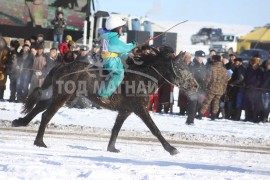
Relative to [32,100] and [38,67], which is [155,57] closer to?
[32,100]

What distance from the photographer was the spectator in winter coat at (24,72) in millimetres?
22578

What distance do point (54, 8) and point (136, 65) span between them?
14862 mm

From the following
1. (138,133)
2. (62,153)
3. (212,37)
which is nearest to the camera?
(62,153)

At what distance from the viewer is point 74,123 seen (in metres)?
17.8

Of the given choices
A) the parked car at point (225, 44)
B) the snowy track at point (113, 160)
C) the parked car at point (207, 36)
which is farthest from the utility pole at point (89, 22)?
the parked car at point (207, 36)

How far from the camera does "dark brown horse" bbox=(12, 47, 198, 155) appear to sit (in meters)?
12.8

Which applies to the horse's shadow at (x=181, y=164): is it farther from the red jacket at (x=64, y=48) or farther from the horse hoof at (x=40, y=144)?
the red jacket at (x=64, y=48)

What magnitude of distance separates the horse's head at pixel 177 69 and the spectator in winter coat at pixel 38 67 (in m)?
9.62

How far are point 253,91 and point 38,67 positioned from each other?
656 centimetres

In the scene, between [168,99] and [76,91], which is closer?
[76,91]

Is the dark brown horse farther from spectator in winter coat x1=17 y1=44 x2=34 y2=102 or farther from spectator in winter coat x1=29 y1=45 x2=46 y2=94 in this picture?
spectator in winter coat x1=17 y1=44 x2=34 y2=102

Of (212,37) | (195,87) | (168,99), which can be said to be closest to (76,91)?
(195,87)

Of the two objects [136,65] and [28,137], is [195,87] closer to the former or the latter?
[136,65]

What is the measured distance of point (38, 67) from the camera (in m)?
22.3
